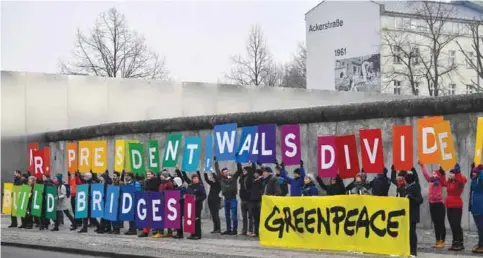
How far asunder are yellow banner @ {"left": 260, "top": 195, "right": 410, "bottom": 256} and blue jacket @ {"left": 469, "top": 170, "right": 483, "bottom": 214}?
1.48m

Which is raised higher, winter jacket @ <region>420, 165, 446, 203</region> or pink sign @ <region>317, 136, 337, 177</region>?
pink sign @ <region>317, 136, 337, 177</region>

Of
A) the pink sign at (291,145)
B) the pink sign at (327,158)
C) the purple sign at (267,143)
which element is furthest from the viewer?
the purple sign at (267,143)

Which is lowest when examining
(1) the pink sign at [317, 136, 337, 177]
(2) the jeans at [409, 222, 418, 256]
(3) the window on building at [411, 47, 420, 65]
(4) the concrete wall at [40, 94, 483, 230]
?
(2) the jeans at [409, 222, 418, 256]

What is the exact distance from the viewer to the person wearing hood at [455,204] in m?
15.2

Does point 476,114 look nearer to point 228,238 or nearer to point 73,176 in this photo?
point 228,238

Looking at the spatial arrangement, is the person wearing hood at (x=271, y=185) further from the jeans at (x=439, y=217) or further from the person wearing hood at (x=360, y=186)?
the jeans at (x=439, y=217)

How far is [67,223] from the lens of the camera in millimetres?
25781

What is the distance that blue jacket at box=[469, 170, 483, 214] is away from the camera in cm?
1473

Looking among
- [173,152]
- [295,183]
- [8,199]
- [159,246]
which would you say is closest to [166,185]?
[173,152]

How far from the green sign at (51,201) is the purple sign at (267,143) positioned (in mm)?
6866

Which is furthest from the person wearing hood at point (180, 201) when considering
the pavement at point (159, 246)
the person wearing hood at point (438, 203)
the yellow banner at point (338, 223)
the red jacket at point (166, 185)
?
the person wearing hood at point (438, 203)

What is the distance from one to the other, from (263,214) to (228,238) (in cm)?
253

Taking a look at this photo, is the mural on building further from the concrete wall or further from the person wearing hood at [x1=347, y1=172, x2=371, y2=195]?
the person wearing hood at [x1=347, y1=172, x2=371, y2=195]

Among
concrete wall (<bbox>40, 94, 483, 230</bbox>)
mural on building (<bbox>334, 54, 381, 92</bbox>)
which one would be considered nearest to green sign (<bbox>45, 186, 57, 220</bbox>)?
concrete wall (<bbox>40, 94, 483, 230</bbox>)
